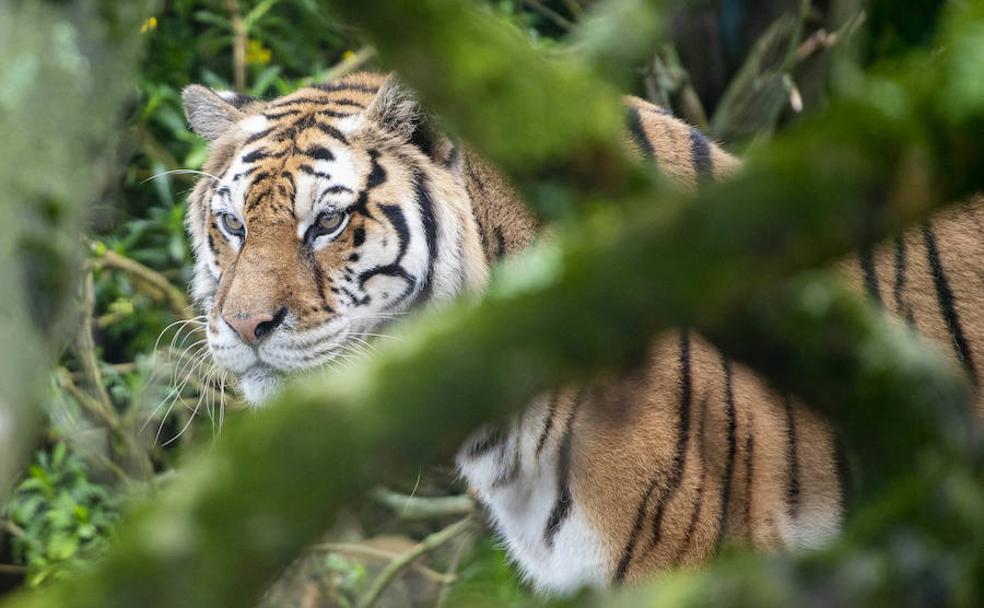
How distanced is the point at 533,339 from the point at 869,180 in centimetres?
28

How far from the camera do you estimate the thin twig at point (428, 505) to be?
4586mm

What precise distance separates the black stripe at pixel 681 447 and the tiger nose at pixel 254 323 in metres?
0.90

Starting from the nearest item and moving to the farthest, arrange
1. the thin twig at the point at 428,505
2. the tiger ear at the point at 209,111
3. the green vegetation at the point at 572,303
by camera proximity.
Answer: the green vegetation at the point at 572,303, the tiger ear at the point at 209,111, the thin twig at the point at 428,505

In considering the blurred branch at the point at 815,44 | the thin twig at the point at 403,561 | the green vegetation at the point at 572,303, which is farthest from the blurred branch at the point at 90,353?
the green vegetation at the point at 572,303

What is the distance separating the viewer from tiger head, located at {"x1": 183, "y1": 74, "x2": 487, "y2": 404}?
9.44 ft

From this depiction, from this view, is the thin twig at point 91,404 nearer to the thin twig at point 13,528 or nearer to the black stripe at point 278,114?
the thin twig at point 13,528

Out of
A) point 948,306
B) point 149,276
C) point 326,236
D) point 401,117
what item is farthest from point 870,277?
point 149,276

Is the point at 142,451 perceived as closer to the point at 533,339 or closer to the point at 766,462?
the point at 766,462

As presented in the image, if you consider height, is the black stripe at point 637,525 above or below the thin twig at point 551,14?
below

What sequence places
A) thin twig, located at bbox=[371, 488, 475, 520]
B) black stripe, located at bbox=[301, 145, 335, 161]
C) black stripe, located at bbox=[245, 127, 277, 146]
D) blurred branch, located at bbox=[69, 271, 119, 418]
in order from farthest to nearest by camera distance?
1. blurred branch, located at bbox=[69, 271, 119, 418]
2. thin twig, located at bbox=[371, 488, 475, 520]
3. black stripe, located at bbox=[245, 127, 277, 146]
4. black stripe, located at bbox=[301, 145, 335, 161]

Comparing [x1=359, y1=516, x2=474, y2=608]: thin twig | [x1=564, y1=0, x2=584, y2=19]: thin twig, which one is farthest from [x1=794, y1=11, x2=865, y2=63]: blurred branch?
[x1=359, y1=516, x2=474, y2=608]: thin twig

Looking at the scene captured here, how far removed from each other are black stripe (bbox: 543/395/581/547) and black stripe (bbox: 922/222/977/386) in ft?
2.92

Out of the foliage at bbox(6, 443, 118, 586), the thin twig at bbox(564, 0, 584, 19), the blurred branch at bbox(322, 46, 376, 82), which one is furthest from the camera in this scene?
the thin twig at bbox(564, 0, 584, 19)

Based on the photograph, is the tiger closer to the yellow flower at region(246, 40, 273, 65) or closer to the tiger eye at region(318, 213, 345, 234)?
the tiger eye at region(318, 213, 345, 234)
